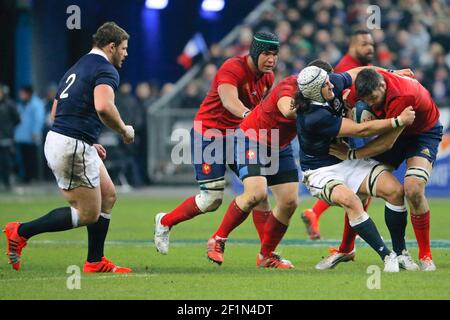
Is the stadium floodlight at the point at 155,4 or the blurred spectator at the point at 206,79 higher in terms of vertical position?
the stadium floodlight at the point at 155,4

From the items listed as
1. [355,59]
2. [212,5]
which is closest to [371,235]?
[355,59]

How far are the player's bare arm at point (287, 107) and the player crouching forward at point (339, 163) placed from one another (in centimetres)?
11

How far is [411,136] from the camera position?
32.8 ft

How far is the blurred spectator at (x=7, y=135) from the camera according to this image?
21625mm

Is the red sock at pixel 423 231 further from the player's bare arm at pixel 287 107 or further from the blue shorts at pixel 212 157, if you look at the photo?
the blue shorts at pixel 212 157

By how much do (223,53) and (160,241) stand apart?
42.8 ft

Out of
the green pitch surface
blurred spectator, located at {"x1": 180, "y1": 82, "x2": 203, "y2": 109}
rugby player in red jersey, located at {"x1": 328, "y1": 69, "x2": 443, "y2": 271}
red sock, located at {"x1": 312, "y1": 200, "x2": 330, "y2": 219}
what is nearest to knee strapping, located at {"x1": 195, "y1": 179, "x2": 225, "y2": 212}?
the green pitch surface

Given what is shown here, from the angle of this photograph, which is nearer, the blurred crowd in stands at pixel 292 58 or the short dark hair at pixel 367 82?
the short dark hair at pixel 367 82

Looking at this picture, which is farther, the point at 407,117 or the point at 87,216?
the point at 87,216

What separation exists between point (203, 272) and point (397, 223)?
1.86m

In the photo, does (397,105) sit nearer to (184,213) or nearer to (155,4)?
(184,213)

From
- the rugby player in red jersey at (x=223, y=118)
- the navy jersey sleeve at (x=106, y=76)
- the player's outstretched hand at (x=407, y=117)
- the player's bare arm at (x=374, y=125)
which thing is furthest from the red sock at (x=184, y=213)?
the player's outstretched hand at (x=407, y=117)

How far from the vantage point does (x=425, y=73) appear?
2195cm

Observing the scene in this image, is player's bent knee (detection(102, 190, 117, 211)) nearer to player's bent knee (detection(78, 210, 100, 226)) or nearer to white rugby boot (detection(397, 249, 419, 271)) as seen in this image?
player's bent knee (detection(78, 210, 100, 226))
